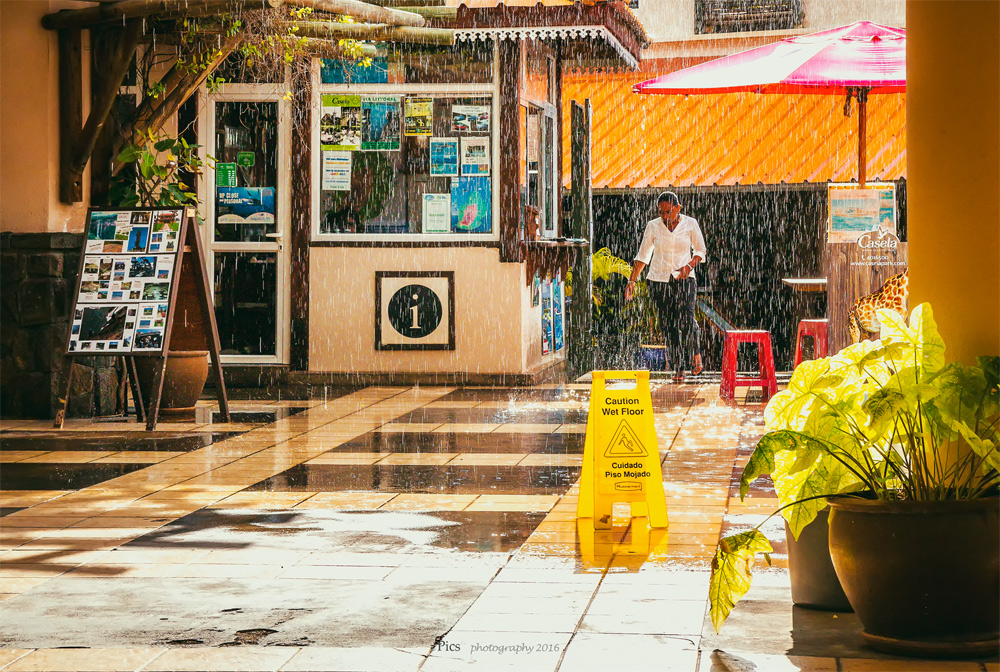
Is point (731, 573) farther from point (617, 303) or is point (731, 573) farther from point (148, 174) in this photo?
point (617, 303)

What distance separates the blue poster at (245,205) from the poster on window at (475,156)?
1872 mm

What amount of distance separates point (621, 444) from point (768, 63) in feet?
17.3

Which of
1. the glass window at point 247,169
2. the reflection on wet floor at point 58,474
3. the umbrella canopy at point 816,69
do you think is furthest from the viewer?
the glass window at point 247,169

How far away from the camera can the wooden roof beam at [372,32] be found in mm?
10672

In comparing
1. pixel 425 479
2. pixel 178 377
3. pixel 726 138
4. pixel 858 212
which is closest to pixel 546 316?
pixel 726 138

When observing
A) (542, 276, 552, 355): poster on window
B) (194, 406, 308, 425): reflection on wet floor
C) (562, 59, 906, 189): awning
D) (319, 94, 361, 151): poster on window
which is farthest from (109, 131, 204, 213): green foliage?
(562, 59, 906, 189): awning

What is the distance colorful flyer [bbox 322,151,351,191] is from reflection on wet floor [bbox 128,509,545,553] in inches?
272

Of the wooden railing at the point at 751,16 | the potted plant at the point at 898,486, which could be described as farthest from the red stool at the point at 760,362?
the wooden railing at the point at 751,16

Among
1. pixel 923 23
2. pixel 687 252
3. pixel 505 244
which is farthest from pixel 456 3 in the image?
pixel 923 23

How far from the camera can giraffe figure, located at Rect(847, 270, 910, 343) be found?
25.9 ft

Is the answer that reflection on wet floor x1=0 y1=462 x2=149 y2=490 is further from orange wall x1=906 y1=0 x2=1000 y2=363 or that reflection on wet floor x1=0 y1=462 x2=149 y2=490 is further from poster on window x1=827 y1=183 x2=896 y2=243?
poster on window x1=827 y1=183 x2=896 y2=243

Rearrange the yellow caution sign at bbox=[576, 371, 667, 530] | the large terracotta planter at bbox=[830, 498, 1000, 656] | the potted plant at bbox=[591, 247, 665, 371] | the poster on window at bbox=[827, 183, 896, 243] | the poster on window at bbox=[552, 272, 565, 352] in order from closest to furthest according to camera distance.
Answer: the large terracotta planter at bbox=[830, 498, 1000, 656]
the yellow caution sign at bbox=[576, 371, 667, 530]
the poster on window at bbox=[827, 183, 896, 243]
the poster on window at bbox=[552, 272, 565, 352]
the potted plant at bbox=[591, 247, 665, 371]

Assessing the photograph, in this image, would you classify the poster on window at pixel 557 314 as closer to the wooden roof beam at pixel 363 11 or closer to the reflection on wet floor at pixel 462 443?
the wooden roof beam at pixel 363 11

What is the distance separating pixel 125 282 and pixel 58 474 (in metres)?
2.47
